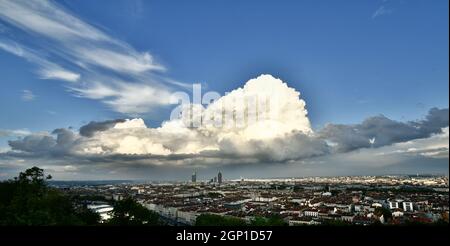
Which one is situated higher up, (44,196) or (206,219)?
(44,196)

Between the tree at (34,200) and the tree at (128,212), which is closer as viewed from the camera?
the tree at (34,200)

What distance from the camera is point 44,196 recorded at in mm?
27781

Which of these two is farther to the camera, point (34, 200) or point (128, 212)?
point (128, 212)

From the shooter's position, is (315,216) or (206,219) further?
(315,216)

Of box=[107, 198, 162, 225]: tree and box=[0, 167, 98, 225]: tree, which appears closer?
box=[0, 167, 98, 225]: tree
